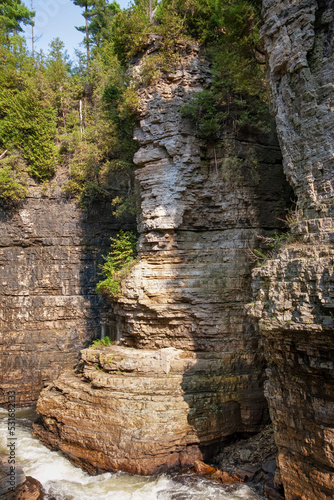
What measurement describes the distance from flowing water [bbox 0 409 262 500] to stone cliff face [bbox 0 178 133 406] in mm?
5484

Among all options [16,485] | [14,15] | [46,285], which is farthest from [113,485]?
[14,15]

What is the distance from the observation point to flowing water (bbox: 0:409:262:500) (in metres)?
7.93

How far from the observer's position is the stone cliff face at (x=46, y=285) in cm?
1527

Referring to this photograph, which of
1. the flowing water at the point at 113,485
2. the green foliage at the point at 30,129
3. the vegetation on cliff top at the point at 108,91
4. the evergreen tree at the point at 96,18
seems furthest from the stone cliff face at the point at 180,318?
the evergreen tree at the point at 96,18

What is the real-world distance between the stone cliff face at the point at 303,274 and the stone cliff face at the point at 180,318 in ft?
9.11

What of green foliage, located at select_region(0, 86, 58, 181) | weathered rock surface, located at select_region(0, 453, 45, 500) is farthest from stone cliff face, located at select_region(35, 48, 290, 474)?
green foliage, located at select_region(0, 86, 58, 181)

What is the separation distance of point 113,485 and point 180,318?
4.57 metres

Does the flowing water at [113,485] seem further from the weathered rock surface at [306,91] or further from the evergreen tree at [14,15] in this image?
the evergreen tree at [14,15]

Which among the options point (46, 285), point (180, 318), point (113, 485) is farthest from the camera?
point (46, 285)

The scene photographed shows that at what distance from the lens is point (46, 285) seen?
16.0 metres

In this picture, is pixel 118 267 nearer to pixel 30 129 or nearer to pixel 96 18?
pixel 30 129

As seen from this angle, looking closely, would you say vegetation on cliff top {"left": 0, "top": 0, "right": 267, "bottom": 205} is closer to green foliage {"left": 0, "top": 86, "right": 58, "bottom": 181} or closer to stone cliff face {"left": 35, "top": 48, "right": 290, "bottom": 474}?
green foliage {"left": 0, "top": 86, "right": 58, "bottom": 181}

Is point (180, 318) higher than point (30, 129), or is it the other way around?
point (30, 129)

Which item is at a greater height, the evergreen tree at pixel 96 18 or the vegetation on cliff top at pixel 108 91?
the evergreen tree at pixel 96 18
